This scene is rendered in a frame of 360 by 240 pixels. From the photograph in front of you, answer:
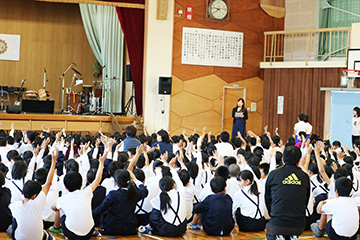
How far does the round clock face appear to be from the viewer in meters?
16.0

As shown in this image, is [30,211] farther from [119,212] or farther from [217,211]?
[217,211]

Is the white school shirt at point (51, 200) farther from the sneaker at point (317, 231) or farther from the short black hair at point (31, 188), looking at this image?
the sneaker at point (317, 231)

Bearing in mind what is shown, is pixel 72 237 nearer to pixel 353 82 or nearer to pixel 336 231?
pixel 336 231

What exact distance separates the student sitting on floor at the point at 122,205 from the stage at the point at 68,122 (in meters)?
8.16

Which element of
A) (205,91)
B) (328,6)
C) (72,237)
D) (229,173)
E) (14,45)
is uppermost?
(328,6)

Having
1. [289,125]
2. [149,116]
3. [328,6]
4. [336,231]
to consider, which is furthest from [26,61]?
[336,231]

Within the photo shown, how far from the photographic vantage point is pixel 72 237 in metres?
5.47

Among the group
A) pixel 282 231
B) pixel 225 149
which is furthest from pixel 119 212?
pixel 225 149

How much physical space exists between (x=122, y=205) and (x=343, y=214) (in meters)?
2.38

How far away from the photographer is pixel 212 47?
16.0 metres

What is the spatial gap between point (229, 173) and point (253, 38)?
34.7ft

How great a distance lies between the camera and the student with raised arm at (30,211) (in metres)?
4.91

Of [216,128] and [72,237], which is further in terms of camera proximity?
[216,128]

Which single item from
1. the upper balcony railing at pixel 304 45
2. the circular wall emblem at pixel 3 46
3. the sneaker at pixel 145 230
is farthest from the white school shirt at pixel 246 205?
the circular wall emblem at pixel 3 46
